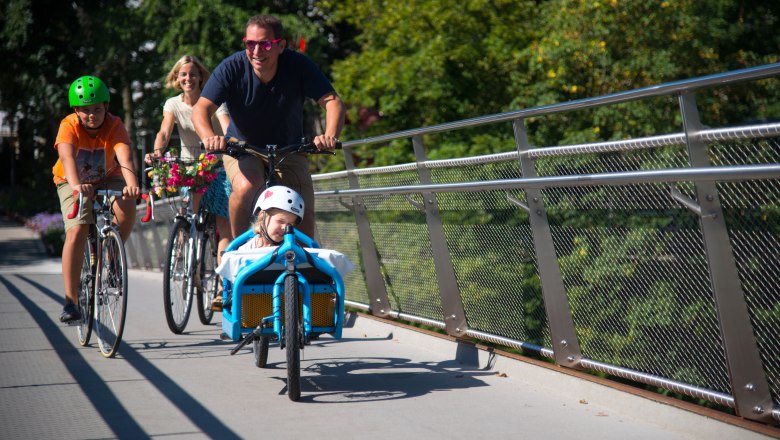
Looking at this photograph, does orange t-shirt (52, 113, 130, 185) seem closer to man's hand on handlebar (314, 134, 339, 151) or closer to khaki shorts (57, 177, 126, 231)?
khaki shorts (57, 177, 126, 231)


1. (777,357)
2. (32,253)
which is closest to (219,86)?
(777,357)

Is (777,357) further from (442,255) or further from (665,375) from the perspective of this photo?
(442,255)

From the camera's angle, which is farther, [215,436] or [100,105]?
[100,105]

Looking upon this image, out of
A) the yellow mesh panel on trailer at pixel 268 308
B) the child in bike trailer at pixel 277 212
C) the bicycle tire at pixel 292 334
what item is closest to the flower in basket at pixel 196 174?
the child in bike trailer at pixel 277 212

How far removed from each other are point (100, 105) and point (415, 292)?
2559 millimetres

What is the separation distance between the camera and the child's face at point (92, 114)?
7.36m

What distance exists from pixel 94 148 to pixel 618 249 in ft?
12.8

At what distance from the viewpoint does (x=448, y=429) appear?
16.0 ft

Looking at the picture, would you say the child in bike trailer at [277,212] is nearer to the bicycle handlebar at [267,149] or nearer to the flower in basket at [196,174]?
the bicycle handlebar at [267,149]

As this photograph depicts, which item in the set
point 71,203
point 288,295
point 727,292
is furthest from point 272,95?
point 727,292

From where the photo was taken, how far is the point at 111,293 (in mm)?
7156

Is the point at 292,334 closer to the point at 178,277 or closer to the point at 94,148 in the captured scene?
the point at 94,148

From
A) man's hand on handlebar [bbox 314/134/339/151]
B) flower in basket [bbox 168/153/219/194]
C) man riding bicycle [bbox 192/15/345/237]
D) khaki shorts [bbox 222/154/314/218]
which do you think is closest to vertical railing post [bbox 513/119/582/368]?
man's hand on handlebar [bbox 314/134/339/151]

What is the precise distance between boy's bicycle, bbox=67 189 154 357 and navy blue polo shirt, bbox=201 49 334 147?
42.3 inches
